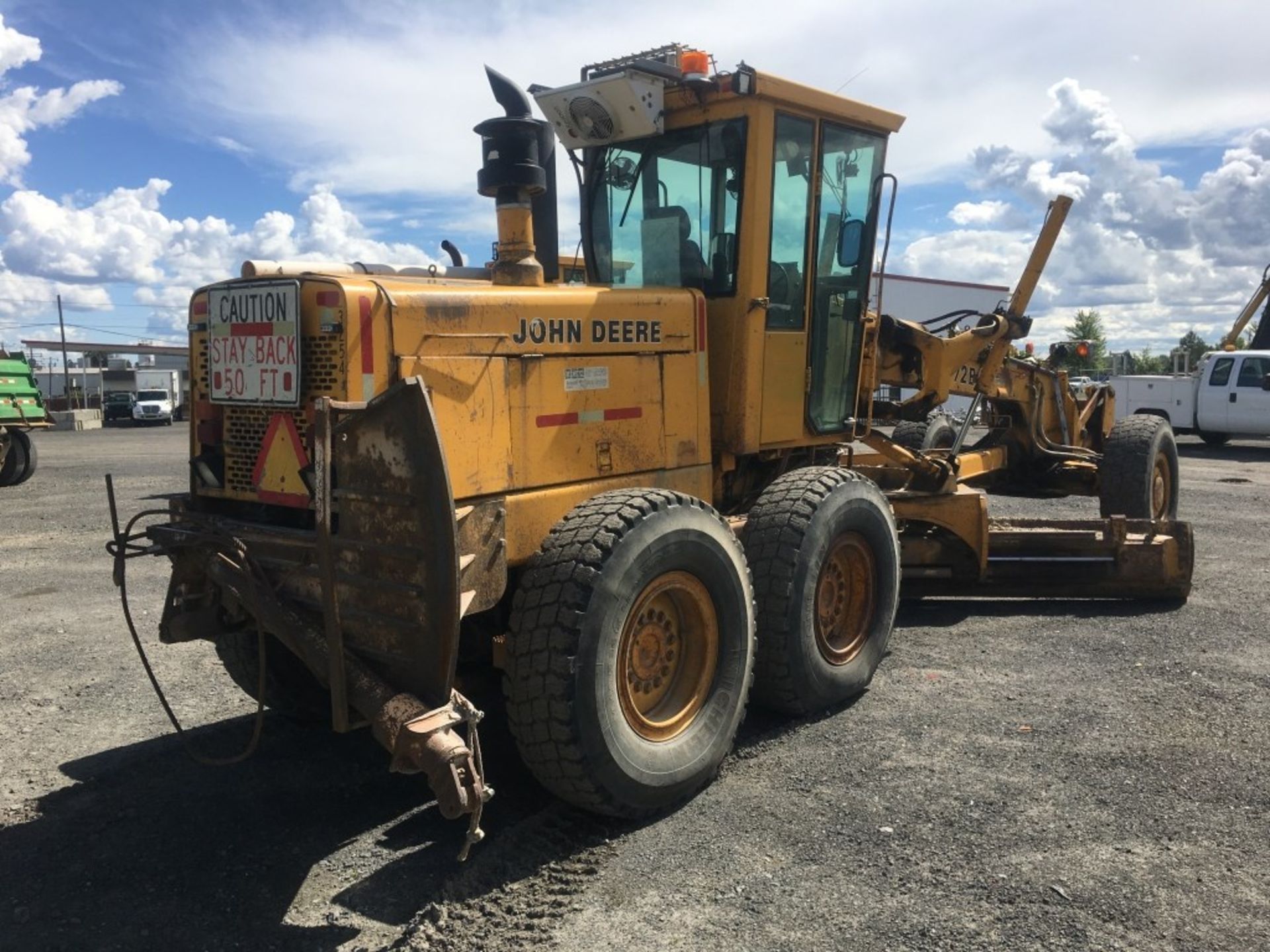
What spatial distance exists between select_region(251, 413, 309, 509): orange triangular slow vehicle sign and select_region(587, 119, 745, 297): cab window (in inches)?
89.5

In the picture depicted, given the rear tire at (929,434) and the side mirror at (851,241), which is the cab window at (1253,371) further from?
the side mirror at (851,241)

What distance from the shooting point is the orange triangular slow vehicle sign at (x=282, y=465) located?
4.02 meters

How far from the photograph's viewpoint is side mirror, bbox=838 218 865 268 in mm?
5859

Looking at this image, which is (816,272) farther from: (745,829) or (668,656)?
(745,829)

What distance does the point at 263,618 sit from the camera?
3748 millimetres

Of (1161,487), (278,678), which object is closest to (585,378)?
(278,678)

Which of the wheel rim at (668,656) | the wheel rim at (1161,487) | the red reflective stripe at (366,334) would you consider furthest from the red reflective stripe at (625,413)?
the wheel rim at (1161,487)

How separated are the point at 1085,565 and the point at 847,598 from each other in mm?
2585

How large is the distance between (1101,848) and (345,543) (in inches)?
115

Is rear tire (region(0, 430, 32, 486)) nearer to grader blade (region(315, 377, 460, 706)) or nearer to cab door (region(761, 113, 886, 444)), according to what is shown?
cab door (region(761, 113, 886, 444))

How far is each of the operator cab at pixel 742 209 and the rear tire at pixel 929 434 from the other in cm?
438

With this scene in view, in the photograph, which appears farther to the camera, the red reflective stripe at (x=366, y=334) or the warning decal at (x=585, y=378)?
the warning decal at (x=585, y=378)

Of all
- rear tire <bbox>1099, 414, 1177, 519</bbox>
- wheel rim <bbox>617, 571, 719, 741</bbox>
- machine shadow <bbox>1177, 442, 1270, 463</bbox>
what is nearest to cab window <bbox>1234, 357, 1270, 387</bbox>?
machine shadow <bbox>1177, 442, 1270, 463</bbox>

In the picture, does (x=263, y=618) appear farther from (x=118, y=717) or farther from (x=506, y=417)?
(x=118, y=717)
